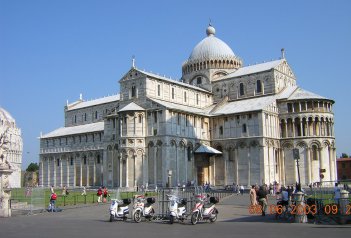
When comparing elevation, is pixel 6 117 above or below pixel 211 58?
below

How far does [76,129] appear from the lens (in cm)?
7806

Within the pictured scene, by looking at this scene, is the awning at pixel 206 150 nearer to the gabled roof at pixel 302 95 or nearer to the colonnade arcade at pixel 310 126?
the colonnade arcade at pixel 310 126

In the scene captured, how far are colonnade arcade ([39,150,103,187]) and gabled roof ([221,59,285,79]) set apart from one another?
2544cm

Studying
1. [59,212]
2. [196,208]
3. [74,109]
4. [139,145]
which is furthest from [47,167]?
[196,208]

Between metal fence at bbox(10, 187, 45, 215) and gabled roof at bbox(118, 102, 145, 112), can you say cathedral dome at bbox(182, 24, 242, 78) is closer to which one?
gabled roof at bbox(118, 102, 145, 112)

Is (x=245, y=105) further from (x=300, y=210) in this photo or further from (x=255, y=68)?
(x=300, y=210)

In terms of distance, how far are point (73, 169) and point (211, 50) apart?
104ft

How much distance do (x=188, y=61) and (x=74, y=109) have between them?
85.9 feet

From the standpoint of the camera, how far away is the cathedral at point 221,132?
174ft

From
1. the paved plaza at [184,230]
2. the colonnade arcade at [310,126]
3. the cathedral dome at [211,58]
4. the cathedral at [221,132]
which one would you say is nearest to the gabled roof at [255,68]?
the cathedral at [221,132]

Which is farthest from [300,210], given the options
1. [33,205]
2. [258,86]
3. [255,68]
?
[255,68]

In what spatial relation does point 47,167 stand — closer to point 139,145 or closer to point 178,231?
point 139,145

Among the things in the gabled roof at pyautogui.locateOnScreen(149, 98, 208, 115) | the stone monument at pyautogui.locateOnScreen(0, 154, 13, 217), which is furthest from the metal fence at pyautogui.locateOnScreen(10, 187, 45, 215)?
the gabled roof at pyautogui.locateOnScreen(149, 98, 208, 115)

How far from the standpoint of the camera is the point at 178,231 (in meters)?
16.5
